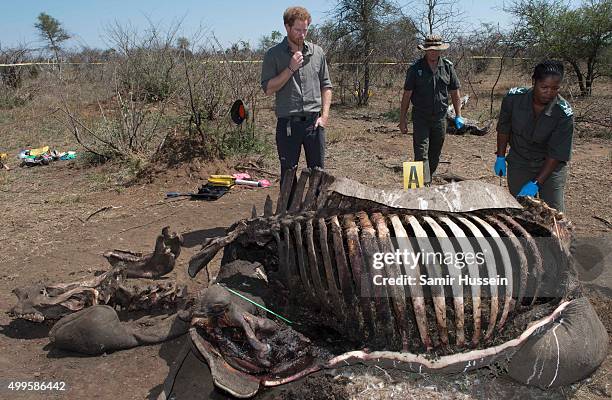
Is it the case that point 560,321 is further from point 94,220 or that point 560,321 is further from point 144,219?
point 94,220

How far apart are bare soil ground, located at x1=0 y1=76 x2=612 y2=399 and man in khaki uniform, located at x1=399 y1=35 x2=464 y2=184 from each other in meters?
1.25

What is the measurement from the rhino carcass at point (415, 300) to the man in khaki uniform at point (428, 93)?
7.54 feet

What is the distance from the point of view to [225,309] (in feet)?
8.70

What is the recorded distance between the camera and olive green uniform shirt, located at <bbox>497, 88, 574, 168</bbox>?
3.83m

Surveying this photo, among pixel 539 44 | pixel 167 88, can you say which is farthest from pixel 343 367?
pixel 539 44

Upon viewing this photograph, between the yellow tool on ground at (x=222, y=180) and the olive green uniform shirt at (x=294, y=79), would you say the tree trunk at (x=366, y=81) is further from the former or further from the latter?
the olive green uniform shirt at (x=294, y=79)

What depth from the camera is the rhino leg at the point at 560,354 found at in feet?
8.68

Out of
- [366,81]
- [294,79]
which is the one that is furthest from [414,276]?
[366,81]

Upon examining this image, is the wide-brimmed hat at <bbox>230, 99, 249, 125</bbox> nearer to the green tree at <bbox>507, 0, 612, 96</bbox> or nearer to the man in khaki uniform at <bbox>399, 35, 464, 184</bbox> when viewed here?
the man in khaki uniform at <bbox>399, 35, 464, 184</bbox>

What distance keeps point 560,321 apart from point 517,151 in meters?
1.87

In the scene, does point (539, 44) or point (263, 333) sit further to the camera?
point (539, 44)

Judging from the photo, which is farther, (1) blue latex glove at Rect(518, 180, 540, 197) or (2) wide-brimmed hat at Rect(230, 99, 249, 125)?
(2) wide-brimmed hat at Rect(230, 99, 249, 125)

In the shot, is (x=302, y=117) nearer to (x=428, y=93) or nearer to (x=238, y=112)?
(x=428, y=93)

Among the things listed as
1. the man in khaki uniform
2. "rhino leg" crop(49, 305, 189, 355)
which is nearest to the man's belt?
the man in khaki uniform
